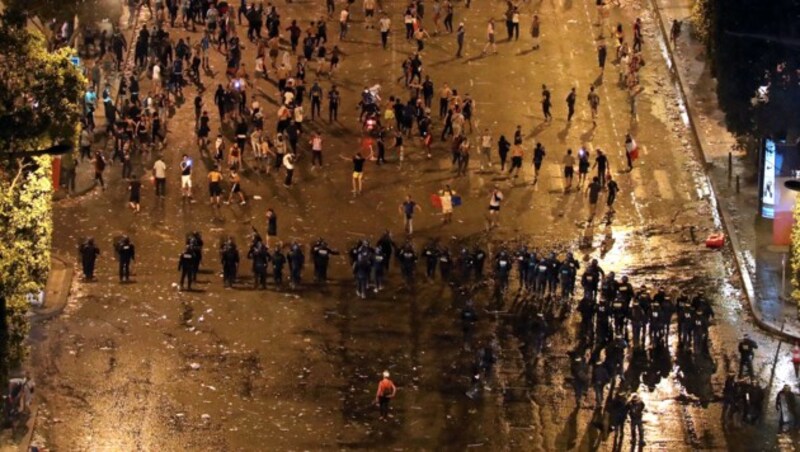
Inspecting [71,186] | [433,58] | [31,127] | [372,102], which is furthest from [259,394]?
[433,58]

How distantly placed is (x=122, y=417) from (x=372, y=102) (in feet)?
77.6

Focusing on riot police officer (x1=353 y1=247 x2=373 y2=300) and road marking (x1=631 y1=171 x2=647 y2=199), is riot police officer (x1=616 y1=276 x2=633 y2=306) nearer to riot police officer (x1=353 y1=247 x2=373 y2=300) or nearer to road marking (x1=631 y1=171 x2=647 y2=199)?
riot police officer (x1=353 y1=247 x2=373 y2=300)

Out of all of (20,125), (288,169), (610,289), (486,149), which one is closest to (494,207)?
(486,149)

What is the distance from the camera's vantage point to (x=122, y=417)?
195 feet

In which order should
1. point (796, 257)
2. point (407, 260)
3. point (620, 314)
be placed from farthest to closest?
1. point (407, 260)
2. point (796, 257)
3. point (620, 314)

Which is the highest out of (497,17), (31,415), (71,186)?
(497,17)

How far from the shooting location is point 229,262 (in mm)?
67188

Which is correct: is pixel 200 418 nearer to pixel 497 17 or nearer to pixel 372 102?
pixel 372 102

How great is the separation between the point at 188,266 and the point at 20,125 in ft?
42.1

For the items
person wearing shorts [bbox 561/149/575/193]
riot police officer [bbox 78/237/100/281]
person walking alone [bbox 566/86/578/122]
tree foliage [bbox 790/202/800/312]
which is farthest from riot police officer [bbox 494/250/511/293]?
person walking alone [bbox 566/86/578/122]

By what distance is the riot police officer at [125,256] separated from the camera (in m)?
67.1

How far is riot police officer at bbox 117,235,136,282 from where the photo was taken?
2643 inches

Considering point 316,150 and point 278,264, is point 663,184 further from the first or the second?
point 278,264

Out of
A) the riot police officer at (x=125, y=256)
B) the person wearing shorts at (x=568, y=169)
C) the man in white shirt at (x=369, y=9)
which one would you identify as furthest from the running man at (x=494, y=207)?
the man in white shirt at (x=369, y=9)
